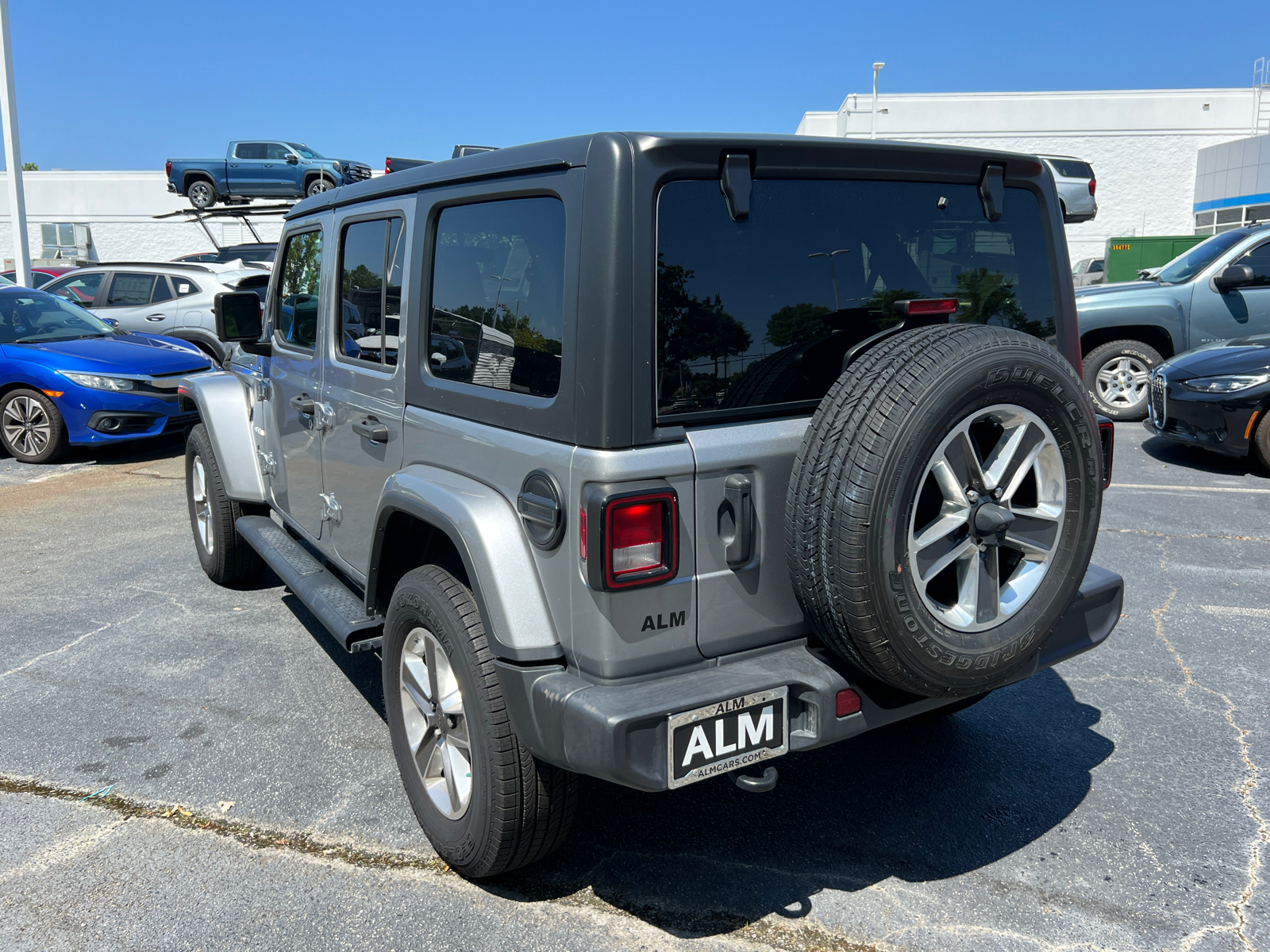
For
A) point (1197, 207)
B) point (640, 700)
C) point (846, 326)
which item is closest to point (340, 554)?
point (640, 700)

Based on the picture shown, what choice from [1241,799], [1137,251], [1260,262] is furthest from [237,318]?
[1137,251]

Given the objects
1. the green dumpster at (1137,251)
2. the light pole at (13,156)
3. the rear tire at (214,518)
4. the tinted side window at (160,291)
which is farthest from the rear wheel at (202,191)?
the green dumpster at (1137,251)

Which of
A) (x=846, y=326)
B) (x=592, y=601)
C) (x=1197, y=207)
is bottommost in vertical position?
(x=592, y=601)

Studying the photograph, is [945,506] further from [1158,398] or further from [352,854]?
[1158,398]

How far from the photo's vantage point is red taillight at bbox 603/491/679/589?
223 centimetres

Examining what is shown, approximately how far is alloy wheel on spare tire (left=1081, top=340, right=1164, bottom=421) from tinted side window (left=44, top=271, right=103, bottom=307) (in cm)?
1195

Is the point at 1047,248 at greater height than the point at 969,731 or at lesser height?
greater

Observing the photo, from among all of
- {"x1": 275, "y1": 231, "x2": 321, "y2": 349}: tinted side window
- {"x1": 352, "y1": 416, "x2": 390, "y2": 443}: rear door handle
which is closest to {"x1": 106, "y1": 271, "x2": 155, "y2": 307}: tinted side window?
{"x1": 275, "y1": 231, "x2": 321, "y2": 349}: tinted side window

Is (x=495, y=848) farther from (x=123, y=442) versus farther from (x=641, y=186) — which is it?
(x=123, y=442)

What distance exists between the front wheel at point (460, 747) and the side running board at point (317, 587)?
30 centimetres

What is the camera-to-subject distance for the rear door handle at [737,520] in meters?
2.38

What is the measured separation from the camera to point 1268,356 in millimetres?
7617

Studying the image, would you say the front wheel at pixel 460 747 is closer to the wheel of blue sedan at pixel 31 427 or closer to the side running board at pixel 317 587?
the side running board at pixel 317 587

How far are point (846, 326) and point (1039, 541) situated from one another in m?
0.77
